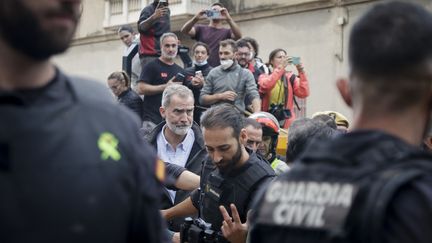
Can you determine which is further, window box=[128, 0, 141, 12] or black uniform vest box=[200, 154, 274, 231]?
window box=[128, 0, 141, 12]

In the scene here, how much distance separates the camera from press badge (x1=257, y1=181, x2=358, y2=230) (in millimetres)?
2350

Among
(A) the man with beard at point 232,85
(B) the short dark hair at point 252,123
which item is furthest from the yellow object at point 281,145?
(A) the man with beard at point 232,85

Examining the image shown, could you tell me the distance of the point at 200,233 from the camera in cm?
521

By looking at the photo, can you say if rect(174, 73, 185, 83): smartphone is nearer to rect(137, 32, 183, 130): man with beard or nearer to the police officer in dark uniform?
rect(137, 32, 183, 130): man with beard

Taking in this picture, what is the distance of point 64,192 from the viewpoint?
2.21 metres

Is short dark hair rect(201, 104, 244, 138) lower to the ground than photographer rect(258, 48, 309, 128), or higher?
higher

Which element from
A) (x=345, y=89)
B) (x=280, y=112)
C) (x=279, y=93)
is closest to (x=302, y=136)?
(x=345, y=89)

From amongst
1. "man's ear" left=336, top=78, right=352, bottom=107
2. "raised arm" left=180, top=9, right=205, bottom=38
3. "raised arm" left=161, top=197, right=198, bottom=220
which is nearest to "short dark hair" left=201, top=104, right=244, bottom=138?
"raised arm" left=161, top=197, right=198, bottom=220

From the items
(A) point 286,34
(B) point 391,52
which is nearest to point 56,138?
(B) point 391,52

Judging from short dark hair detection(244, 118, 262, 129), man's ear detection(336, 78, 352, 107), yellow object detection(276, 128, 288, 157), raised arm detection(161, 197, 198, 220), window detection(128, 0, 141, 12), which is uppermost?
window detection(128, 0, 141, 12)

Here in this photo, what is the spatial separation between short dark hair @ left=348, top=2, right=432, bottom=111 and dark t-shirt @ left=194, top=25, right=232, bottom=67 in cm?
978

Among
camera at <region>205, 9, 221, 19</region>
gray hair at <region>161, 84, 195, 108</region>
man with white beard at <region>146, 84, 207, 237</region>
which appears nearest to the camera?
man with white beard at <region>146, 84, 207, 237</region>

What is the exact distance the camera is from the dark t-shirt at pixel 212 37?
1234 centimetres

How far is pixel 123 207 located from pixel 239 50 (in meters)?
9.26
